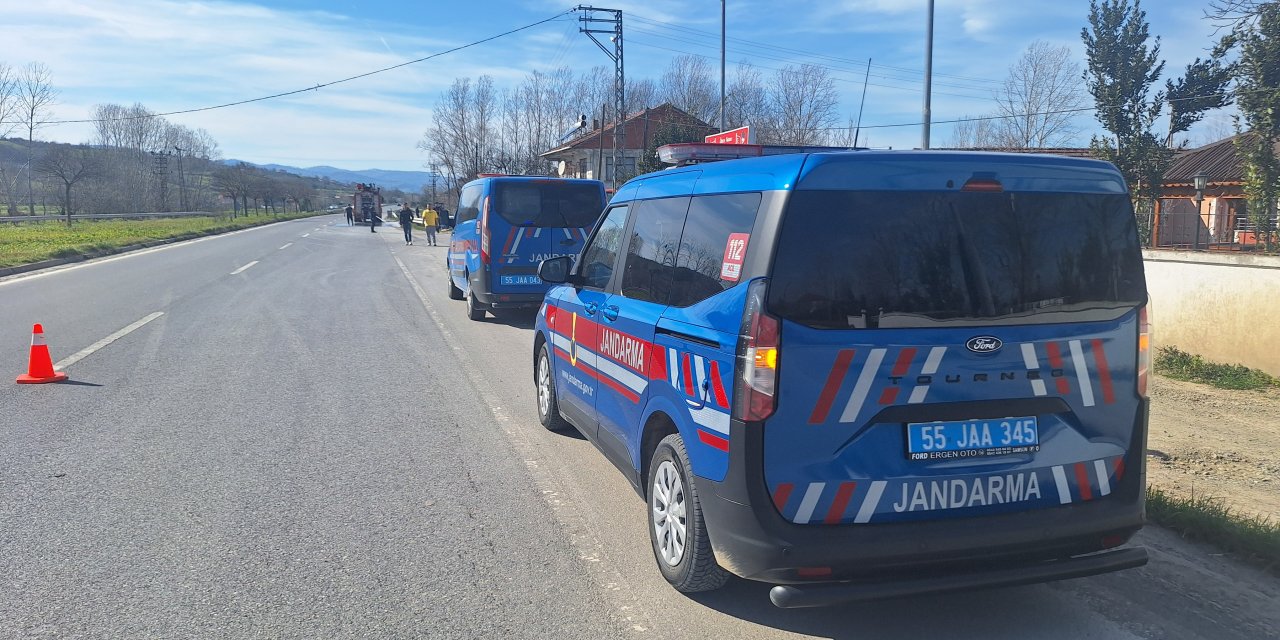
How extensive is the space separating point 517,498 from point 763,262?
98.4 inches

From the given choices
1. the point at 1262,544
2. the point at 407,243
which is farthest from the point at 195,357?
the point at 407,243

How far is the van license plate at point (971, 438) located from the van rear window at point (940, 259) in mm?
384

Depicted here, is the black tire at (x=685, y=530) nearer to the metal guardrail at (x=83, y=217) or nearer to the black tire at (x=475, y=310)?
the black tire at (x=475, y=310)

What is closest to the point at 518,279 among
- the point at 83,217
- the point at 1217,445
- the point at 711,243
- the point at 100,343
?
the point at 100,343

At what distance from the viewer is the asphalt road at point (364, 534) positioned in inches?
140

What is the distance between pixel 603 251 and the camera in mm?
5293

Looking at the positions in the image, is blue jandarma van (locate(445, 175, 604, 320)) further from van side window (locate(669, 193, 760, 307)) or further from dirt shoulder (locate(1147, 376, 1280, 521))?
van side window (locate(669, 193, 760, 307))

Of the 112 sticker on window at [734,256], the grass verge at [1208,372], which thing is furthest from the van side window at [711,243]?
the grass verge at [1208,372]

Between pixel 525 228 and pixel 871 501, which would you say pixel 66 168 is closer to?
pixel 525 228

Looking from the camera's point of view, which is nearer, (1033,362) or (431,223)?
(1033,362)

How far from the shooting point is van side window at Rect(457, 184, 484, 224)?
13.1 metres

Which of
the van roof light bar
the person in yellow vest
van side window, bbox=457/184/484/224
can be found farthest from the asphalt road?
the person in yellow vest

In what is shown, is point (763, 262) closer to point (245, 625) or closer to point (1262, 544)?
point (245, 625)

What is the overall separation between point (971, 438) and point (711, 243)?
1317 millimetres
